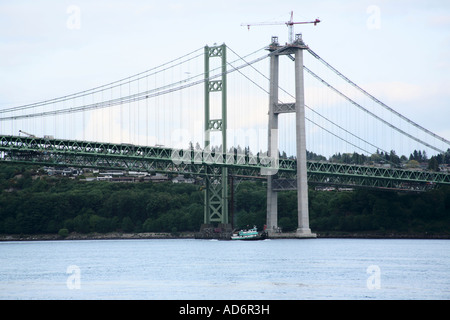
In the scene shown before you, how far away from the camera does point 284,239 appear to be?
3642 inches

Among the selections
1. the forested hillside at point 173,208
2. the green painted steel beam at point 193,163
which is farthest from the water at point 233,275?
the forested hillside at point 173,208

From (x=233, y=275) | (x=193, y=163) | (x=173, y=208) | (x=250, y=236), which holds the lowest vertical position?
Answer: (x=233, y=275)

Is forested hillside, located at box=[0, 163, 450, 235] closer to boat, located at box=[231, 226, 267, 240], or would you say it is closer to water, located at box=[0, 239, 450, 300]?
boat, located at box=[231, 226, 267, 240]

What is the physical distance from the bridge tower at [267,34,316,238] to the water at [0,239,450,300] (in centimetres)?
2093

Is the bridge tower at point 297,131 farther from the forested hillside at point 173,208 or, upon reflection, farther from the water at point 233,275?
the water at point 233,275

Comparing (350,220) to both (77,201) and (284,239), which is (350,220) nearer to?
(284,239)

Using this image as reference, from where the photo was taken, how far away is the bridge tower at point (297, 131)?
88.6 m

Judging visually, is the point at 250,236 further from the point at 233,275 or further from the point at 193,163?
the point at 233,275

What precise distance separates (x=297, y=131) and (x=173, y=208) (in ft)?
127

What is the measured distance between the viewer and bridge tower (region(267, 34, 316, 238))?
88637 millimetres

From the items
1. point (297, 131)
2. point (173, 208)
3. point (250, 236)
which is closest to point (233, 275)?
point (297, 131)

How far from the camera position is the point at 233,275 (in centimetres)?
4741

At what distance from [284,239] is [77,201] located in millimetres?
43097
